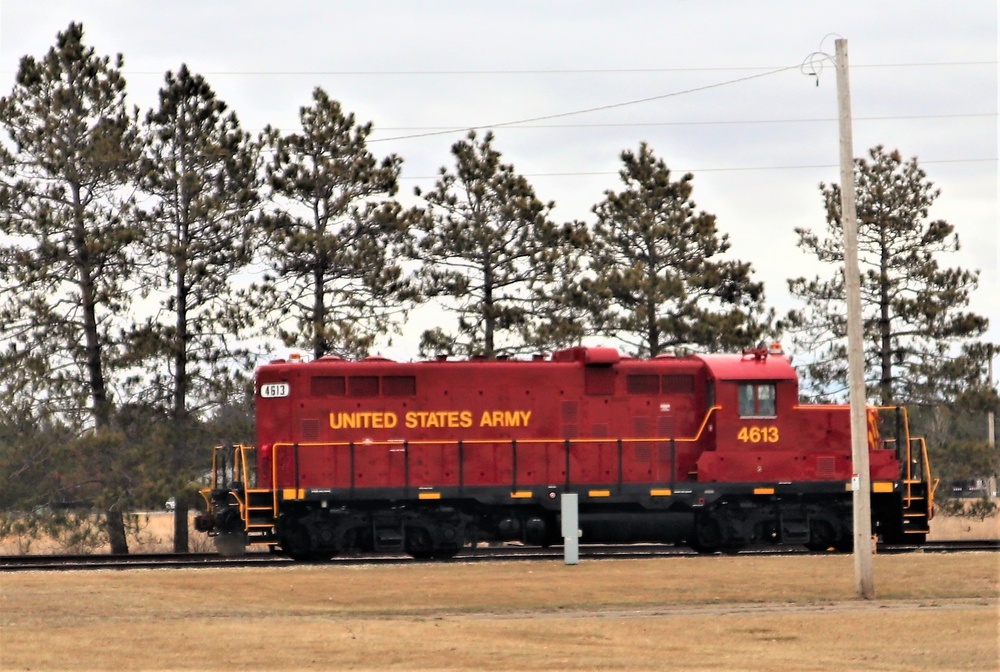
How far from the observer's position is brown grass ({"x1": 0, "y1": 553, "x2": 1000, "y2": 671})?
14477mm

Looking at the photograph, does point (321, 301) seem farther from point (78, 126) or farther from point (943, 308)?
point (943, 308)

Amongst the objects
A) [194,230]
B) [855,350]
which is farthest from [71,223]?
[855,350]

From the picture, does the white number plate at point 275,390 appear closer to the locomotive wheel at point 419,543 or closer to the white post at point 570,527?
the locomotive wheel at point 419,543

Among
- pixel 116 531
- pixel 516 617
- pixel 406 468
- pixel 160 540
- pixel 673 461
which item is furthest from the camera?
pixel 160 540

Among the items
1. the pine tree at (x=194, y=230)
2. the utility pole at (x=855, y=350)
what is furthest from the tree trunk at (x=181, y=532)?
the utility pole at (x=855, y=350)

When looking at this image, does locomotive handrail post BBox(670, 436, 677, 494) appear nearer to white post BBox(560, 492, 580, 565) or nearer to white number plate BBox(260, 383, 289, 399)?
white post BBox(560, 492, 580, 565)

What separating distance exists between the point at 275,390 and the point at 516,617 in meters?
10.3

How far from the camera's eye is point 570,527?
2559cm

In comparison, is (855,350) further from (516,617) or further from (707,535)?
(707,535)

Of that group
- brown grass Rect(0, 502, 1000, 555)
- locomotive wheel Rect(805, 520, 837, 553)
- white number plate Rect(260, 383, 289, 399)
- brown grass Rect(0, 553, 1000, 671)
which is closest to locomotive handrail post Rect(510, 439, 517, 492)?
brown grass Rect(0, 553, 1000, 671)

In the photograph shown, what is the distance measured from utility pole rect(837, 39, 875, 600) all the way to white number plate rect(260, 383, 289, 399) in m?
11.2

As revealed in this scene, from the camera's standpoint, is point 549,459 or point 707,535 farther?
point 707,535

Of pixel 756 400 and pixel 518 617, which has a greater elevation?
pixel 756 400

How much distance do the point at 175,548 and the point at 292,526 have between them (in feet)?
30.8
